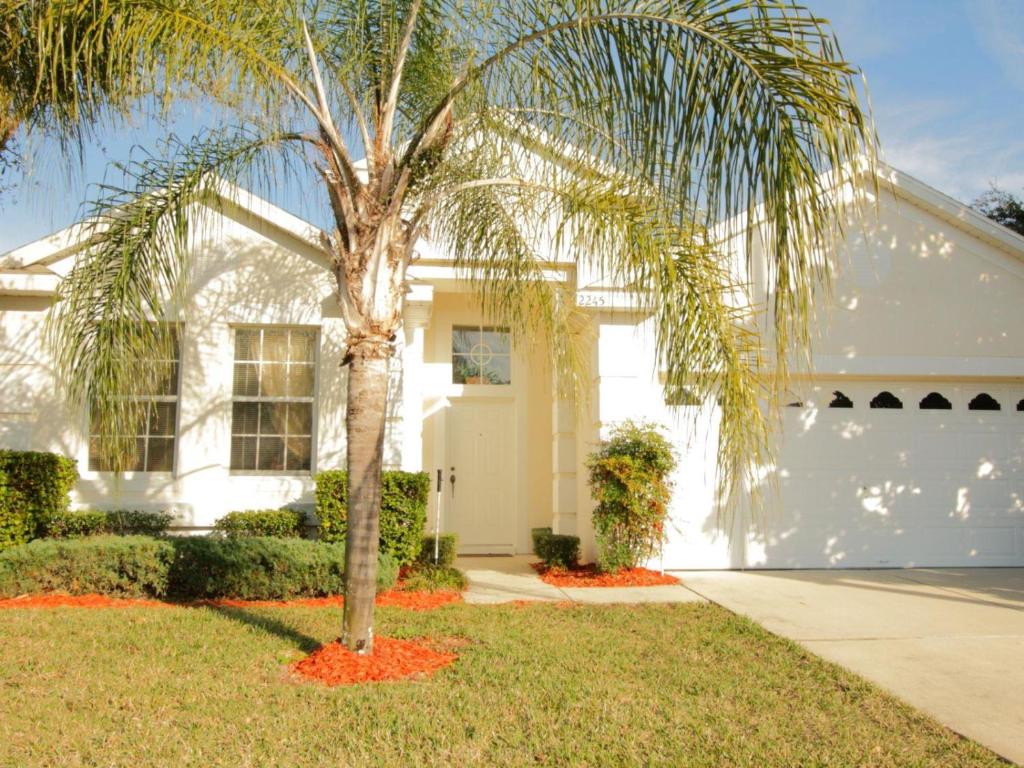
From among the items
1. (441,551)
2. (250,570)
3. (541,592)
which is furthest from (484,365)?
(250,570)

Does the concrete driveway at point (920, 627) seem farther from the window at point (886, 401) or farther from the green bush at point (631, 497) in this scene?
the window at point (886, 401)

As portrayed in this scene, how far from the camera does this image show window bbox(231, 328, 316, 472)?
34.4ft

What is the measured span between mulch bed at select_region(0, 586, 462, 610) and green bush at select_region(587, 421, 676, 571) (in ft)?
6.95

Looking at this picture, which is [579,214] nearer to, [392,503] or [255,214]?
[392,503]

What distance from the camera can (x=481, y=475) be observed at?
1259 cm

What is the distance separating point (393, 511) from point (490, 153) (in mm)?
4163

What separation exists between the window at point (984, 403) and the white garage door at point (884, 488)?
0.34 feet

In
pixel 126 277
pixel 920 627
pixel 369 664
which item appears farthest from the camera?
pixel 920 627

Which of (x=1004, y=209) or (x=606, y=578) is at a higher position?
(x=1004, y=209)

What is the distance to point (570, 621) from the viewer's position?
754cm

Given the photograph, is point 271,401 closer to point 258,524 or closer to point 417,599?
point 258,524

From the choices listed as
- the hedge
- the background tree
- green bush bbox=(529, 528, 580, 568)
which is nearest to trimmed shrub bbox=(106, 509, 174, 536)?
the hedge

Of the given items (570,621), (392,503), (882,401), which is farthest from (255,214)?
(882,401)

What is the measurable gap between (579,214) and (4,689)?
524 centimetres
